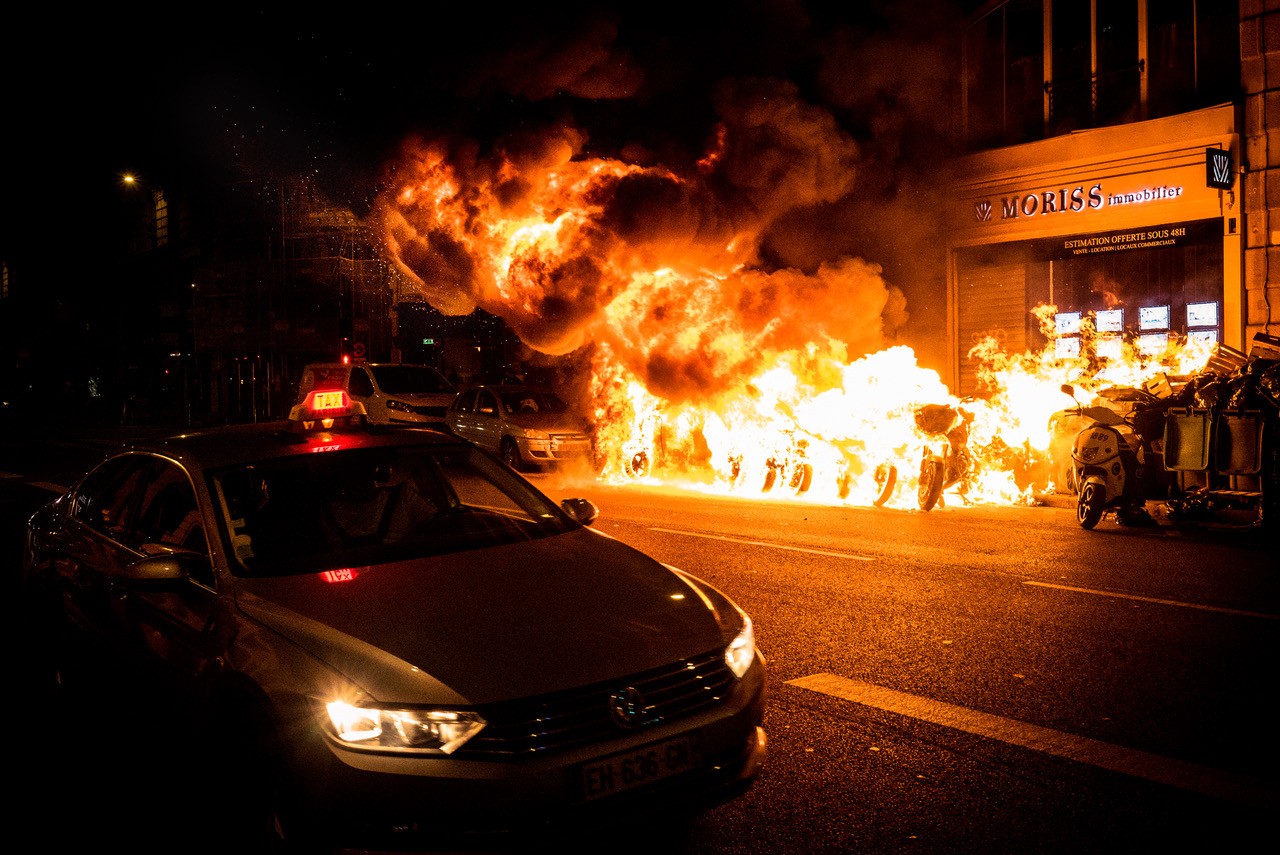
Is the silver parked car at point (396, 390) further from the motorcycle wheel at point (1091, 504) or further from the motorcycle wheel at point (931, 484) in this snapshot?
the motorcycle wheel at point (1091, 504)

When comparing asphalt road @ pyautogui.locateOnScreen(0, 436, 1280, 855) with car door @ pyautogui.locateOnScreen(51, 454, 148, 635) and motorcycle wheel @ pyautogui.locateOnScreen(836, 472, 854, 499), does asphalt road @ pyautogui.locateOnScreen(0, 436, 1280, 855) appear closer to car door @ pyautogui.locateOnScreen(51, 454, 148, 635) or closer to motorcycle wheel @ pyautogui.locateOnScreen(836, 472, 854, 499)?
car door @ pyautogui.locateOnScreen(51, 454, 148, 635)

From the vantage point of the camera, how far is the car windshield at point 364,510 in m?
4.22

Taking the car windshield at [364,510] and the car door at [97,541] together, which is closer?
the car windshield at [364,510]

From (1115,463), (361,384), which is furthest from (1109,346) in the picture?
(361,384)

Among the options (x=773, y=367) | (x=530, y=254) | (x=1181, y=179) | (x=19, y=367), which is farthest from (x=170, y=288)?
(x=1181, y=179)

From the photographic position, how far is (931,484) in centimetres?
1288

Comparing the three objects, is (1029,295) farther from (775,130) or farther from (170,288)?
(170,288)

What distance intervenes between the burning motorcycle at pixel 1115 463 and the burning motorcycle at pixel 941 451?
5.57ft

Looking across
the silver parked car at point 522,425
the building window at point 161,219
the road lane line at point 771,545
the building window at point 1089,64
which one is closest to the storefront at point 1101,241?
the building window at point 1089,64

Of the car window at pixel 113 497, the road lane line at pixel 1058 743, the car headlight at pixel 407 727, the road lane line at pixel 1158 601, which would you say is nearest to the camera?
the car headlight at pixel 407 727

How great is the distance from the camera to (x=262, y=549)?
4203 millimetres

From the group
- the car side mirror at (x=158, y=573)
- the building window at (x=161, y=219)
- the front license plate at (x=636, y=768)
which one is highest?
the building window at (x=161, y=219)

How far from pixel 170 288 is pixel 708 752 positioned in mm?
→ 48033

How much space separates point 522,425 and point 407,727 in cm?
1530
